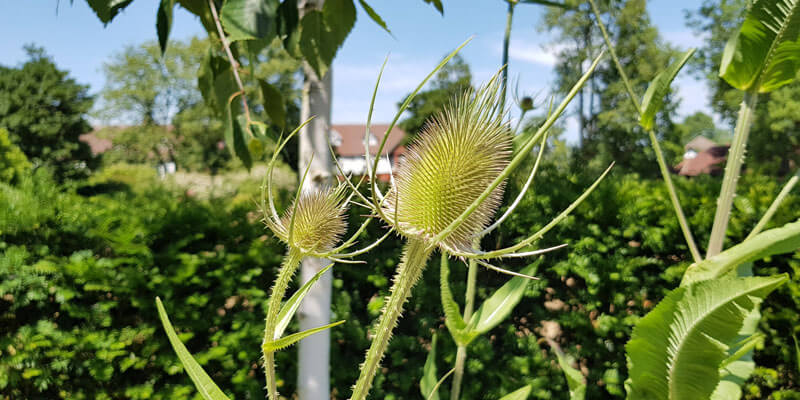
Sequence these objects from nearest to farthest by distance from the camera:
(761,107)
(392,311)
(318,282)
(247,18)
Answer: (392,311)
(247,18)
(318,282)
(761,107)

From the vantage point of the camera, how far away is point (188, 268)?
2.53 metres

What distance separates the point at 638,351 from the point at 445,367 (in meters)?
1.73

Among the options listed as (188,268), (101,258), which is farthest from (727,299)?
(101,258)

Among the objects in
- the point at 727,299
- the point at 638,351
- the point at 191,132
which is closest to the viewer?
the point at 727,299

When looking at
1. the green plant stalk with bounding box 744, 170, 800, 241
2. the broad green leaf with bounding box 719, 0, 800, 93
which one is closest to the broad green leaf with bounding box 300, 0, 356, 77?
the broad green leaf with bounding box 719, 0, 800, 93

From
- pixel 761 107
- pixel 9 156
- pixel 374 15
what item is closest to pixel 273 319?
pixel 374 15

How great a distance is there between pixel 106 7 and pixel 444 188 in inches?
36.3

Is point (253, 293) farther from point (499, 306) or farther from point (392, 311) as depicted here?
point (392, 311)

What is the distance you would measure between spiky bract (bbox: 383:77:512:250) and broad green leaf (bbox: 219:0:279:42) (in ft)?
1.51

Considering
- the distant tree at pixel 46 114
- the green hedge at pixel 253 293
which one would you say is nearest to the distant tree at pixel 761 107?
the green hedge at pixel 253 293

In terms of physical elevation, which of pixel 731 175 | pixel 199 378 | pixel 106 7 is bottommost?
pixel 199 378

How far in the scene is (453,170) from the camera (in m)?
0.74

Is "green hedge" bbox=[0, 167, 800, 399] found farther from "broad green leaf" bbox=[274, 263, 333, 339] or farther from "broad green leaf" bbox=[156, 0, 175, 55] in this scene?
"broad green leaf" bbox=[274, 263, 333, 339]

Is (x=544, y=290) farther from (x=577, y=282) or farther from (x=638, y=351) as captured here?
(x=638, y=351)
